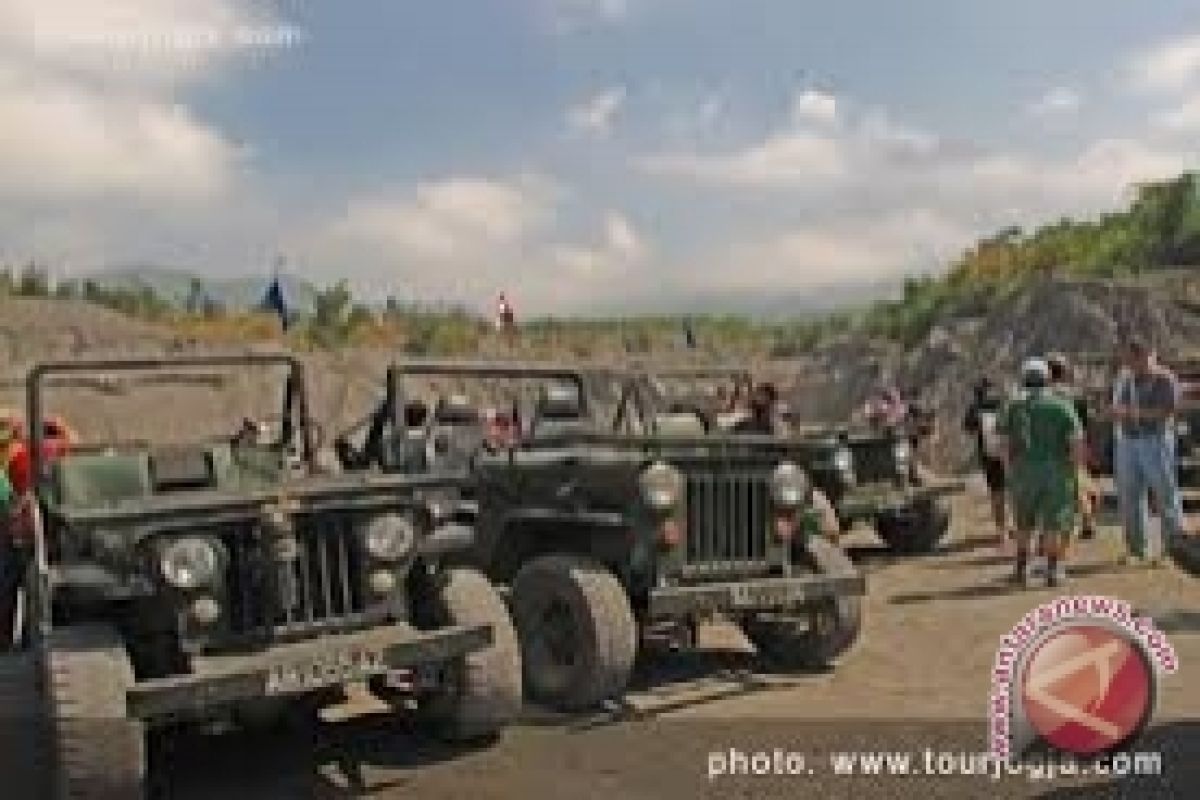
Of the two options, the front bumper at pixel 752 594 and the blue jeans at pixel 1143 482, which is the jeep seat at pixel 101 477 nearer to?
the front bumper at pixel 752 594

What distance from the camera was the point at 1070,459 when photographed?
11.6 m

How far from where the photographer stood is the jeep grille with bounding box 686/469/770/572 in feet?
29.5

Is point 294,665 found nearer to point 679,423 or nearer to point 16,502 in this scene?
point 16,502

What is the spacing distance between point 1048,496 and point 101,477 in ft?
21.3

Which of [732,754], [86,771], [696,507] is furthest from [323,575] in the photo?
[696,507]

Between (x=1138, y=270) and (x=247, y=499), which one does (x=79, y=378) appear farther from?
(x=1138, y=270)

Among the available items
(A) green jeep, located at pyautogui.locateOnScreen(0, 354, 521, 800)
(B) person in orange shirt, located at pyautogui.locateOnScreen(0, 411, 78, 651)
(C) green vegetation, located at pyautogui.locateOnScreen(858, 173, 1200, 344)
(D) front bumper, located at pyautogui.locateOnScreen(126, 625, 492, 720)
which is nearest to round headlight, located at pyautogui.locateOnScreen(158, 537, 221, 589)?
(A) green jeep, located at pyautogui.locateOnScreen(0, 354, 521, 800)

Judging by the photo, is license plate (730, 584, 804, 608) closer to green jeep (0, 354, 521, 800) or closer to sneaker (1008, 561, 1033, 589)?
green jeep (0, 354, 521, 800)

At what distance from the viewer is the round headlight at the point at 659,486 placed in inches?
342

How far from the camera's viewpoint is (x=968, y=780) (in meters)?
6.73

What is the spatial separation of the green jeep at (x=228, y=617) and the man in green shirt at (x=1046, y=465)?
5227 mm

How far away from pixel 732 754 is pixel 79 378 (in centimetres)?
383

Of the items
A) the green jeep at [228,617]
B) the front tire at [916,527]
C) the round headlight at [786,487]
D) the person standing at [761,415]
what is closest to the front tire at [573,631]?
the green jeep at [228,617]

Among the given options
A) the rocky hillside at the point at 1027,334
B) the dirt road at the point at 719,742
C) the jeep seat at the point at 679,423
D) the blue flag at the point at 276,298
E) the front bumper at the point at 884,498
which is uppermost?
the blue flag at the point at 276,298
